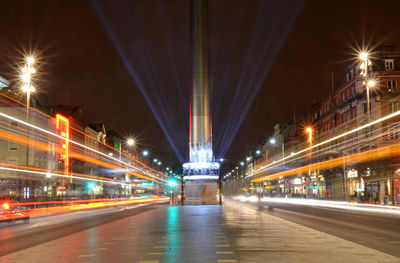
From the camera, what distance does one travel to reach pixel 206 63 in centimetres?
6144

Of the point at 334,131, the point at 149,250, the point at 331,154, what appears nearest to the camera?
the point at 149,250

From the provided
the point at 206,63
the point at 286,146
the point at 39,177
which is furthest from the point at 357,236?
the point at 286,146

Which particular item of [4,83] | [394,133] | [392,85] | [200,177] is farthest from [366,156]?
Result: [4,83]

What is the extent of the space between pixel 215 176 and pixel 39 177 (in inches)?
1185

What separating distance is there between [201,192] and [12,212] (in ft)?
71.9

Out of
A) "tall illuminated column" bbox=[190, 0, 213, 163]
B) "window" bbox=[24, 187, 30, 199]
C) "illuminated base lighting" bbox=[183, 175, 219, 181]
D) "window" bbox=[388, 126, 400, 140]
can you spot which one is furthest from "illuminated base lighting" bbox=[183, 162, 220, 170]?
"window" bbox=[388, 126, 400, 140]

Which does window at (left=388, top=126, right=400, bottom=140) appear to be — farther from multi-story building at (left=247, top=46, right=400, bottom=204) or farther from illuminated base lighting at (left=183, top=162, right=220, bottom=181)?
illuminated base lighting at (left=183, top=162, right=220, bottom=181)

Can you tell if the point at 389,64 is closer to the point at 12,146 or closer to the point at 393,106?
the point at 393,106

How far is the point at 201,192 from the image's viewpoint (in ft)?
144

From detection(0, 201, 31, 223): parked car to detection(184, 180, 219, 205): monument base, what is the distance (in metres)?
19.4

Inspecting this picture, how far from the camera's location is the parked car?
2358 cm

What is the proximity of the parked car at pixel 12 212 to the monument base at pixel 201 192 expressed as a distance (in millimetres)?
19401

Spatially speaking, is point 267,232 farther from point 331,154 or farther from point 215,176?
point 331,154

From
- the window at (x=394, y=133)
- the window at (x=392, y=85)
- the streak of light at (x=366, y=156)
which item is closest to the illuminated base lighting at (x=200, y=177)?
the streak of light at (x=366, y=156)
